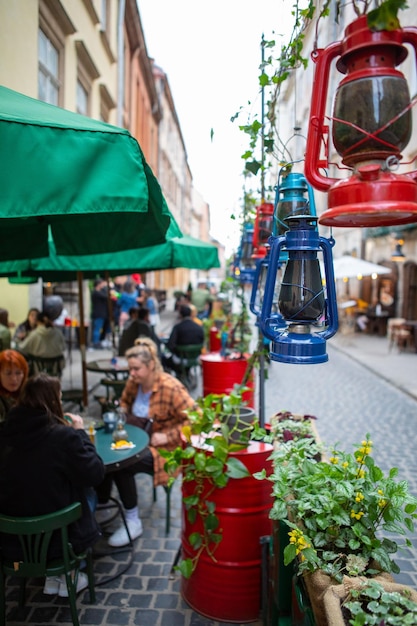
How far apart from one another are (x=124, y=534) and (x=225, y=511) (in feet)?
4.85

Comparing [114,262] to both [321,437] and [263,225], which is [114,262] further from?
[321,437]

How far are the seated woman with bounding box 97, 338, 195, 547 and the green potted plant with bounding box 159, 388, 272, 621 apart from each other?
106 cm

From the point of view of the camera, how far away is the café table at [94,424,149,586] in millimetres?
3453

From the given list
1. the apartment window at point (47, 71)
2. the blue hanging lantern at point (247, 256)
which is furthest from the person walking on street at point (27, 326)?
the apartment window at point (47, 71)

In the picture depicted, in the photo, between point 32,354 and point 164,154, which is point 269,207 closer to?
point 32,354

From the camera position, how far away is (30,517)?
2.67 meters

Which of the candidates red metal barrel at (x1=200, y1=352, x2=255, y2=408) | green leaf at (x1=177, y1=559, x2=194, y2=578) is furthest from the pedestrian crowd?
red metal barrel at (x1=200, y1=352, x2=255, y2=408)

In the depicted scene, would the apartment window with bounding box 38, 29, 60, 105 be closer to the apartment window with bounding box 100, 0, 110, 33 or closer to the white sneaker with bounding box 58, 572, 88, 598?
the apartment window with bounding box 100, 0, 110, 33

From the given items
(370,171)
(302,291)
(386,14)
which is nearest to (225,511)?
(302,291)

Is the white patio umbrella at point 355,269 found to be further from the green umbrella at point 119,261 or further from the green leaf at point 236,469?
the green leaf at point 236,469

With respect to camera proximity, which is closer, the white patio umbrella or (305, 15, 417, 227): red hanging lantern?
(305, 15, 417, 227): red hanging lantern

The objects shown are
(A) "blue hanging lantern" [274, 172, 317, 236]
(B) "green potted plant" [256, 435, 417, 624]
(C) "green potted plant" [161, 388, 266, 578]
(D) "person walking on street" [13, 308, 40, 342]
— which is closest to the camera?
(B) "green potted plant" [256, 435, 417, 624]

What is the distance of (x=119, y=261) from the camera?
19.1 feet

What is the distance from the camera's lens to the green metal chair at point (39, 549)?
103 inches
